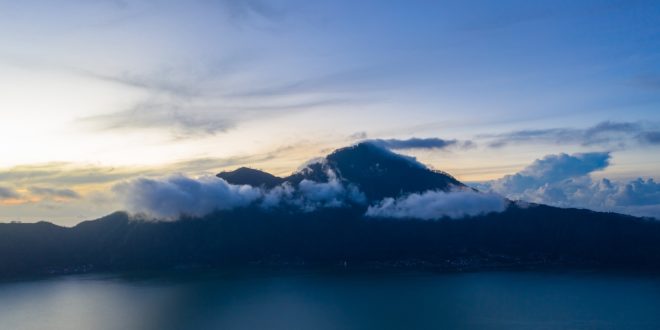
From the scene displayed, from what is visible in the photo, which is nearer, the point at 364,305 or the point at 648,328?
the point at 648,328

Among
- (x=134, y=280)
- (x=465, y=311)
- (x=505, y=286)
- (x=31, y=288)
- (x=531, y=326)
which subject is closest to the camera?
(x=531, y=326)

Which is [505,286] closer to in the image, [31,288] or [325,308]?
[325,308]

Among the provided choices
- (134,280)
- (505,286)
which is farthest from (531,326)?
(134,280)

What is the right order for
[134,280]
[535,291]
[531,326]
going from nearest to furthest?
1. [531,326]
2. [535,291]
3. [134,280]

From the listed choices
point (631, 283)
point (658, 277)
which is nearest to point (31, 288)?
point (631, 283)

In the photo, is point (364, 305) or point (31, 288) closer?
point (364, 305)

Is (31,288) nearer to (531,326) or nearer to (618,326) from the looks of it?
(531,326)
